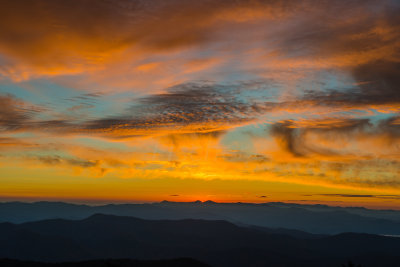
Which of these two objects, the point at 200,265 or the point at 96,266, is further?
the point at 200,265

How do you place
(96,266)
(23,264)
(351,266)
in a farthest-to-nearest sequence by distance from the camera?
(23,264), (96,266), (351,266)

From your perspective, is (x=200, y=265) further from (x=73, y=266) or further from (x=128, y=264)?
(x=73, y=266)

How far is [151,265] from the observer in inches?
5369

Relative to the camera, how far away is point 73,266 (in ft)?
411

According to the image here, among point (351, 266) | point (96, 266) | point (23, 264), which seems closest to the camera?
point (351, 266)

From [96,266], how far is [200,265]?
3989 cm

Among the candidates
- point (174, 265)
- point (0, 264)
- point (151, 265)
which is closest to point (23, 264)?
point (0, 264)

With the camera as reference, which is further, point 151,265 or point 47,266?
point 151,265

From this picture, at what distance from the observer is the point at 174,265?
438ft

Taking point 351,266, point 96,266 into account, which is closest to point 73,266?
point 96,266

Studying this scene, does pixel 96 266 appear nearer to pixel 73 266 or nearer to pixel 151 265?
pixel 73 266

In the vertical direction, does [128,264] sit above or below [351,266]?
below

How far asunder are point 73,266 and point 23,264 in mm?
23079

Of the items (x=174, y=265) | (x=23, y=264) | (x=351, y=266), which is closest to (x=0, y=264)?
(x=23, y=264)
